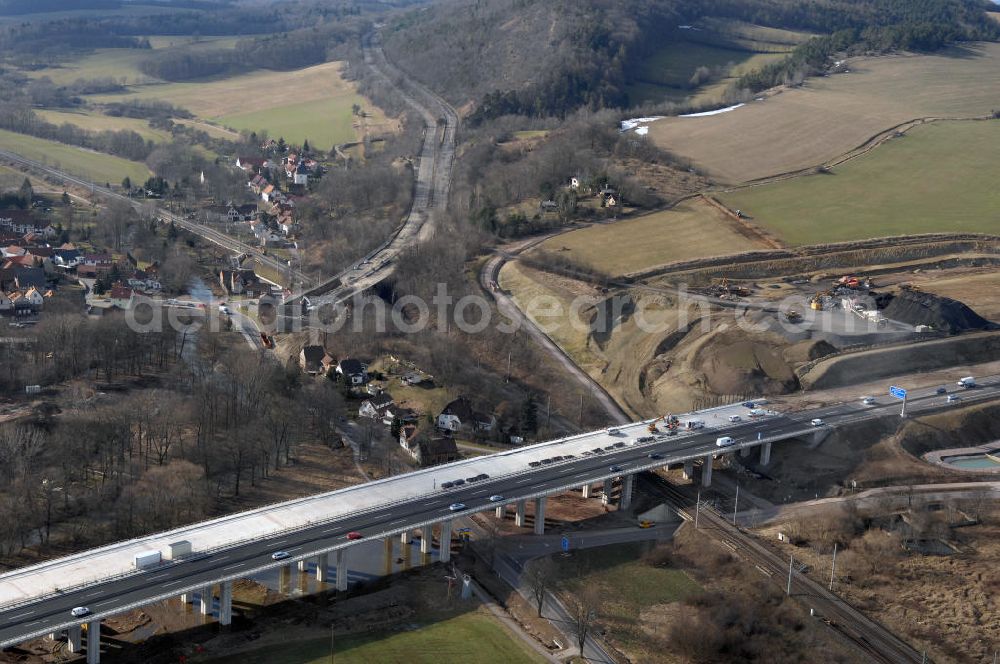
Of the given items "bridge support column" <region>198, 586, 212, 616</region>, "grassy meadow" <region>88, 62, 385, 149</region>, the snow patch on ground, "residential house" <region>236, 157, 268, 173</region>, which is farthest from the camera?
"grassy meadow" <region>88, 62, 385, 149</region>

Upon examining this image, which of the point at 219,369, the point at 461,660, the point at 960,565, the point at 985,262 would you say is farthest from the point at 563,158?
the point at 461,660

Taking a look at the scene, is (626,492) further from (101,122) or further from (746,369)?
(101,122)

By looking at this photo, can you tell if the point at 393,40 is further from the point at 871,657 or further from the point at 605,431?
the point at 871,657

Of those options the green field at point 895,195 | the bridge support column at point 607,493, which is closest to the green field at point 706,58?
the green field at point 895,195

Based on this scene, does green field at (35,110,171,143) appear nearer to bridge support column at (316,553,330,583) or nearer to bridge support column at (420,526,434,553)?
bridge support column at (420,526,434,553)

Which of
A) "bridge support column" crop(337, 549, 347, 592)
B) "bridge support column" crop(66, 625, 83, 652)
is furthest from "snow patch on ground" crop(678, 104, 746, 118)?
"bridge support column" crop(66, 625, 83, 652)
